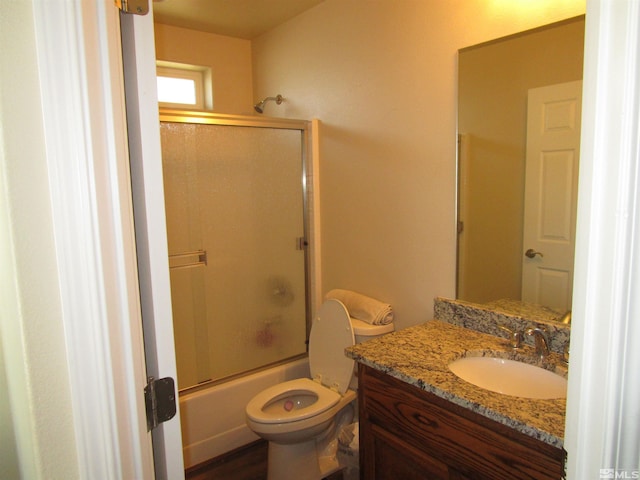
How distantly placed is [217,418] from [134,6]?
216cm

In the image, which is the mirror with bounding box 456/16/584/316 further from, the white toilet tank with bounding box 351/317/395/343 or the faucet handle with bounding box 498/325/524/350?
the white toilet tank with bounding box 351/317/395/343

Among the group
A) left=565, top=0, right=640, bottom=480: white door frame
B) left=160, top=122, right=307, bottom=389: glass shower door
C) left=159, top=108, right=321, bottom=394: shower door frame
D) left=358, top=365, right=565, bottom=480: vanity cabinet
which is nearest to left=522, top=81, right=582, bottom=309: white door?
left=358, top=365, right=565, bottom=480: vanity cabinet

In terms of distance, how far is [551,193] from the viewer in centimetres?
154

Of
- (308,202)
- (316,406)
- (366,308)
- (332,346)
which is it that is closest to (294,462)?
(316,406)

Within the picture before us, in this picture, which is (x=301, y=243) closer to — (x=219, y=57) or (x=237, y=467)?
(x=237, y=467)

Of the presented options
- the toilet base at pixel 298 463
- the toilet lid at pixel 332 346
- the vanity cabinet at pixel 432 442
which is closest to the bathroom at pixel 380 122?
the toilet lid at pixel 332 346

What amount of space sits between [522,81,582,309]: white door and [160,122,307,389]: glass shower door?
4.63 ft

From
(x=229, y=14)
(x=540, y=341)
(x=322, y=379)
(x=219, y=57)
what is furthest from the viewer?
(x=219, y=57)

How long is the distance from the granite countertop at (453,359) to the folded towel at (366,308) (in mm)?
288

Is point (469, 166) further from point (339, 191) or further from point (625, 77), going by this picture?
point (625, 77)

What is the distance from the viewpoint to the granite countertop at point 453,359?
112cm

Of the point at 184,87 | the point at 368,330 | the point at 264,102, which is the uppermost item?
the point at 184,87

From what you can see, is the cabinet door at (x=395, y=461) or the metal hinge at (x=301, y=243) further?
the metal hinge at (x=301, y=243)

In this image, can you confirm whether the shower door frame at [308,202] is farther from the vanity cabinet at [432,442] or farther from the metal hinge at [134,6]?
the metal hinge at [134,6]
